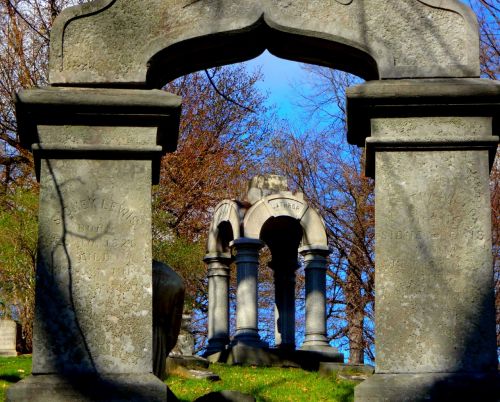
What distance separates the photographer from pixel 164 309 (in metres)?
5.91

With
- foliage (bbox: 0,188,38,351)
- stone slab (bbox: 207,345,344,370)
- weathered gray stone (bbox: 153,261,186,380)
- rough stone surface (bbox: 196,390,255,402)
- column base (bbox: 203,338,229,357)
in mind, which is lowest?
stone slab (bbox: 207,345,344,370)

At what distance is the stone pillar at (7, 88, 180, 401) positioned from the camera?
17.4ft

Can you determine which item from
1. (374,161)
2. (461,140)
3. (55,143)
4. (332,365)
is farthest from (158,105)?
(332,365)

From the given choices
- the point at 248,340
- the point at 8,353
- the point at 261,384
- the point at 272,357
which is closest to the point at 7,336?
the point at 8,353

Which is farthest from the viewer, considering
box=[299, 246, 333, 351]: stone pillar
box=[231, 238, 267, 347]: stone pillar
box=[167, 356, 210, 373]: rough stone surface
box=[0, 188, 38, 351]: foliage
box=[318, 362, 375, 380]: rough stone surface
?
box=[0, 188, 38, 351]: foliage

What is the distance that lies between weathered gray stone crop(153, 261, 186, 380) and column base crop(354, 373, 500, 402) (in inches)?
53.0

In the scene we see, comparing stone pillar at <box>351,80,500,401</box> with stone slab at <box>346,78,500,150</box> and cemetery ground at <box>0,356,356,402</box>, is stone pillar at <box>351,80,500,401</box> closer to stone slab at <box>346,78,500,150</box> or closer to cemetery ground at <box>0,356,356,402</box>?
stone slab at <box>346,78,500,150</box>

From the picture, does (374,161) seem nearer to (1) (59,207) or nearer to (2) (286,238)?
(1) (59,207)

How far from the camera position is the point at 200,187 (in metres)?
27.0

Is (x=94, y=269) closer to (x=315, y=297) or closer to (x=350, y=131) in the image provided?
(x=350, y=131)

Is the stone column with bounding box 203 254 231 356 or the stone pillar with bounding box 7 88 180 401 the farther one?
the stone column with bounding box 203 254 231 356

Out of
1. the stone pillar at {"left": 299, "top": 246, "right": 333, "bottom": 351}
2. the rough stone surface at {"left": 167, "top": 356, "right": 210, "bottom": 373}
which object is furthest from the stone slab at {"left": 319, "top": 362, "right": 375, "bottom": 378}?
the stone pillar at {"left": 299, "top": 246, "right": 333, "bottom": 351}

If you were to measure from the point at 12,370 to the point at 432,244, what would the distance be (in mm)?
9430

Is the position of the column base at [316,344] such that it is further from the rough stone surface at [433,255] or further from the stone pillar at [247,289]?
the rough stone surface at [433,255]
